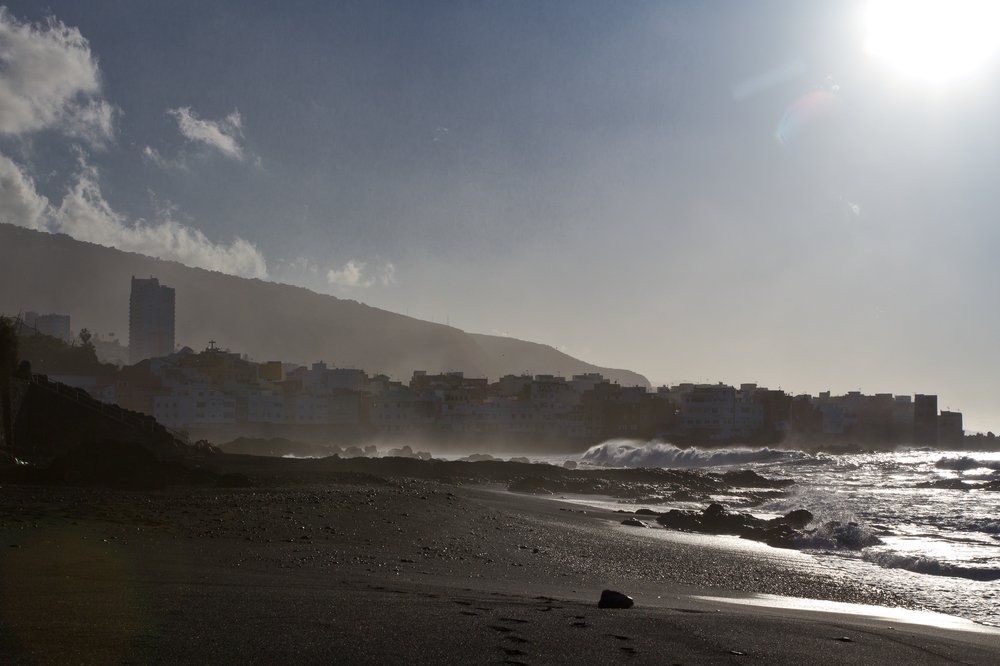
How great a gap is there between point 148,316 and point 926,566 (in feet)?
481

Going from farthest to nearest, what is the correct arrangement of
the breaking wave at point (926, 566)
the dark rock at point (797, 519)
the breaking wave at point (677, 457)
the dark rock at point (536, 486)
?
1. the breaking wave at point (677, 457)
2. the dark rock at point (536, 486)
3. the dark rock at point (797, 519)
4. the breaking wave at point (926, 566)

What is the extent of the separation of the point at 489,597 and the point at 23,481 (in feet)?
36.5

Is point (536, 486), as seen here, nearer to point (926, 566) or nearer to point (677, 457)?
point (926, 566)

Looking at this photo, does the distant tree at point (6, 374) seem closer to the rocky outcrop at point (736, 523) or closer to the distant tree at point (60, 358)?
the rocky outcrop at point (736, 523)

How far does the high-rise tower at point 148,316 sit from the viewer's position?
137 metres

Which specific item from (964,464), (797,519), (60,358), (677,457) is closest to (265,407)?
(60,358)

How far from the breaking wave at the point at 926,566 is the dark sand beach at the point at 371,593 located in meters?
2.31

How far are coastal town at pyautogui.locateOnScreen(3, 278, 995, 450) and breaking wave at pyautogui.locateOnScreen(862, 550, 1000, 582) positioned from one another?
68.1 metres

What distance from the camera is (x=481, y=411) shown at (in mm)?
91312

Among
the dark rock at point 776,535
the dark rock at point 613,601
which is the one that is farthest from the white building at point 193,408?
the dark rock at point 613,601

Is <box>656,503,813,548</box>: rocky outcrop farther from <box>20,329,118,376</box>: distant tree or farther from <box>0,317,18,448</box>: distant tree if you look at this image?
<box>20,329,118,376</box>: distant tree

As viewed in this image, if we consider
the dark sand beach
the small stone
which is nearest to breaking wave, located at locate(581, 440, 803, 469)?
the small stone

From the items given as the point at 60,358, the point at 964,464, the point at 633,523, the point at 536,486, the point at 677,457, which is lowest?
the point at 677,457

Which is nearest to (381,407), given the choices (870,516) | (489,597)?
(870,516)
